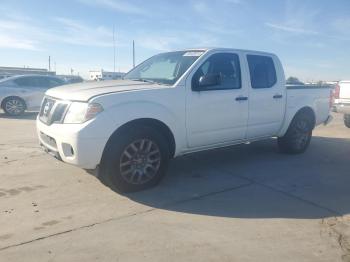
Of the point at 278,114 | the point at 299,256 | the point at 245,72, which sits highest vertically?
the point at 245,72

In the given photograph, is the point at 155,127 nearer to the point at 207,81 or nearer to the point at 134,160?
the point at 134,160

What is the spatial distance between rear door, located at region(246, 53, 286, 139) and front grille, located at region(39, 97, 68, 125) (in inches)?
115

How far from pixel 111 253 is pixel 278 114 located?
4.27m

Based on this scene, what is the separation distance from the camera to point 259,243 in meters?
3.47

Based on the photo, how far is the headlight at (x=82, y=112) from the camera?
4316 mm

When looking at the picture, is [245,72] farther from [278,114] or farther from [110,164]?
[110,164]

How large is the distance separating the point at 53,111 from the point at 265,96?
3405mm

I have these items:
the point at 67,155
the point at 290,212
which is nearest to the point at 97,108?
the point at 67,155

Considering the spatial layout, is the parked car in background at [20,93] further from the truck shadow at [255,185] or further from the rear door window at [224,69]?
the rear door window at [224,69]

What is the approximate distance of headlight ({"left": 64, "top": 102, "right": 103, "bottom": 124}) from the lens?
170 inches

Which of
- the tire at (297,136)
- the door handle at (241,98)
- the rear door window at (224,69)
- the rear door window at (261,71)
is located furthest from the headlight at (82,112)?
the tire at (297,136)

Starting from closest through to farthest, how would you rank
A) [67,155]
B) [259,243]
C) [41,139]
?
[259,243]
[67,155]
[41,139]

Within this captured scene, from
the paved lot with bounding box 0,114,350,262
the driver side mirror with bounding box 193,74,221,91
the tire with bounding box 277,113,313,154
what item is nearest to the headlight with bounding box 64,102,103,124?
the paved lot with bounding box 0,114,350,262

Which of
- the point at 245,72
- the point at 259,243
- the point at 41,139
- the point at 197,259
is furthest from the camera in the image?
the point at 245,72
